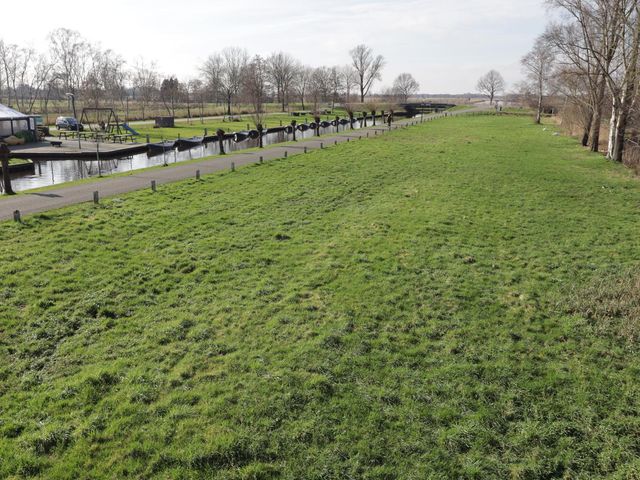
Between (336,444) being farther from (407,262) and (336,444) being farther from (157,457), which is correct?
(407,262)

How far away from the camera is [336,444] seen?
200 inches

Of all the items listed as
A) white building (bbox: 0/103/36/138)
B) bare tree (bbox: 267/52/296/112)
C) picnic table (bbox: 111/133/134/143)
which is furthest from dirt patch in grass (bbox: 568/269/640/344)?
bare tree (bbox: 267/52/296/112)

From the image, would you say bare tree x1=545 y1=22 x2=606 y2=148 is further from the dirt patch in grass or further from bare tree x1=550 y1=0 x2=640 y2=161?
the dirt patch in grass

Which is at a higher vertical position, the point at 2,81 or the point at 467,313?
the point at 2,81

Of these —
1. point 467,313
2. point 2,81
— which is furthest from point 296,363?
point 2,81

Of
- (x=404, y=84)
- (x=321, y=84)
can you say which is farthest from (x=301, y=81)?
(x=404, y=84)

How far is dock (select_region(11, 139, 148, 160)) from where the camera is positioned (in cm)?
2917

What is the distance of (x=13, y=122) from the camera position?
112 feet

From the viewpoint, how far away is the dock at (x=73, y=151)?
2917 centimetres

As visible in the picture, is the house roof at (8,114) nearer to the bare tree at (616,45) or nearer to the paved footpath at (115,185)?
the paved footpath at (115,185)

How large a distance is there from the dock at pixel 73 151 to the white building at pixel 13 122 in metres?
1.77

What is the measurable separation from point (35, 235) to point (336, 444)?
9.75 meters

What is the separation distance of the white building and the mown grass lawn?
26.9 m

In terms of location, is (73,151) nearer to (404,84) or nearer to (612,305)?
(612,305)
